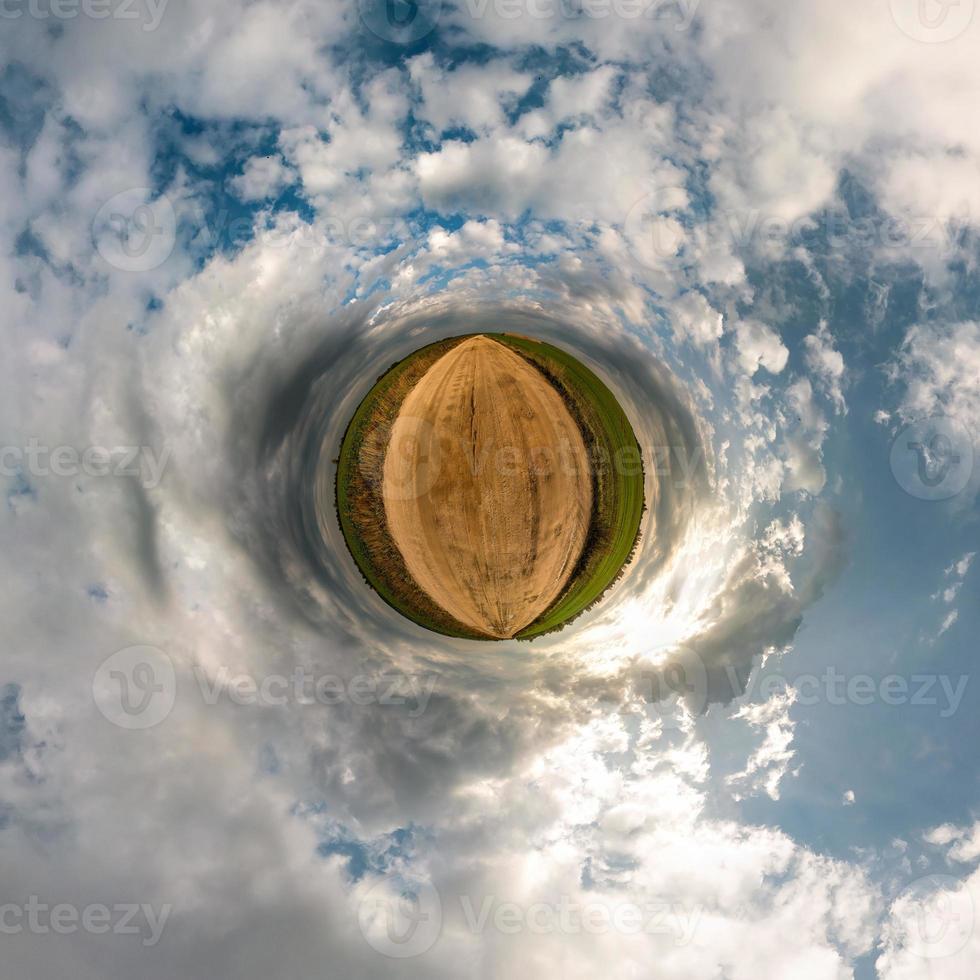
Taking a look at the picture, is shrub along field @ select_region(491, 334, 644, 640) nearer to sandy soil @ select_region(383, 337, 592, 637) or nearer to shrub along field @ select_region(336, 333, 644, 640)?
shrub along field @ select_region(336, 333, 644, 640)

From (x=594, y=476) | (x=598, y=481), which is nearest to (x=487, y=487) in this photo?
(x=594, y=476)

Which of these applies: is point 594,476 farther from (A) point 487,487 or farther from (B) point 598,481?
(A) point 487,487

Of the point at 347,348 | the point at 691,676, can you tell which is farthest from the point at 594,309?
the point at 691,676

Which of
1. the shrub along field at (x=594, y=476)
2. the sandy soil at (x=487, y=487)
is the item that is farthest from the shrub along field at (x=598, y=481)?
the sandy soil at (x=487, y=487)

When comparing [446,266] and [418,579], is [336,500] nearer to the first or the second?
[418,579]

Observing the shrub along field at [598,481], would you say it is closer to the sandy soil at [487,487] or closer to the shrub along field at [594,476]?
the shrub along field at [594,476]

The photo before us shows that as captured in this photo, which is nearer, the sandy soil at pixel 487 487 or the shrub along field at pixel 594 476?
the sandy soil at pixel 487 487
